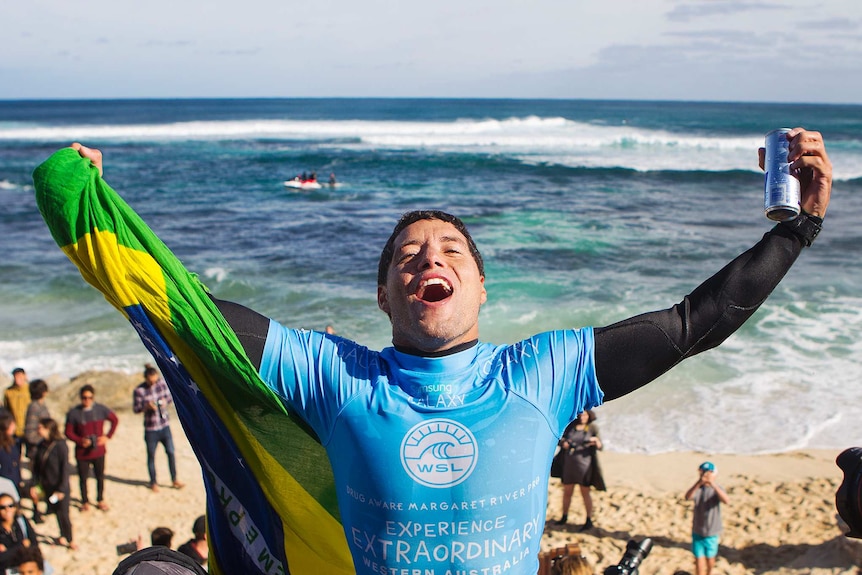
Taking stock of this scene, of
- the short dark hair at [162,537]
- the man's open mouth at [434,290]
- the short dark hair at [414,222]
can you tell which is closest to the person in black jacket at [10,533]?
the short dark hair at [162,537]

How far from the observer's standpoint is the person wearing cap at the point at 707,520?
6.62 m

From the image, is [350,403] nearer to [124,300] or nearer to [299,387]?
[299,387]

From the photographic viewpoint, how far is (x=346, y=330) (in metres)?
14.4

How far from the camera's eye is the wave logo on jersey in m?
1.87

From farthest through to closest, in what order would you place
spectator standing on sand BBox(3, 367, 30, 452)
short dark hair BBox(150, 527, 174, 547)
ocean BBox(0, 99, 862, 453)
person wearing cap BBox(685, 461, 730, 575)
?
1. ocean BBox(0, 99, 862, 453)
2. spectator standing on sand BBox(3, 367, 30, 452)
3. person wearing cap BBox(685, 461, 730, 575)
4. short dark hair BBox(150, 527, 174, 547)

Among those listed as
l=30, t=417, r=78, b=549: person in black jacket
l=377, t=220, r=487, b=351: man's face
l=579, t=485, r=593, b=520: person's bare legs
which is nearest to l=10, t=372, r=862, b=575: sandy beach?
l=579, t=485, r=593, b=520: person's bare legs

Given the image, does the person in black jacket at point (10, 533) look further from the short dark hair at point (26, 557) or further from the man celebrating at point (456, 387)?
the man celebrating at point (456, 387)

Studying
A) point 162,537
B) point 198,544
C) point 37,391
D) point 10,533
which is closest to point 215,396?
point 198,544

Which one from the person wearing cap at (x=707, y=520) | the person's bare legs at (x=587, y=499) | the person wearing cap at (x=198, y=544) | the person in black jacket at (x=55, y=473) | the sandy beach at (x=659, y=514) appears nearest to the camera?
the person wearing cap at (x=198, y=544)

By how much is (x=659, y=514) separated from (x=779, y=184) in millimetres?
6573

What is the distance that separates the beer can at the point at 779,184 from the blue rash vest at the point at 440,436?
0.66 meters

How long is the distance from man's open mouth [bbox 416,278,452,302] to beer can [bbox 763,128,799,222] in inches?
36.8

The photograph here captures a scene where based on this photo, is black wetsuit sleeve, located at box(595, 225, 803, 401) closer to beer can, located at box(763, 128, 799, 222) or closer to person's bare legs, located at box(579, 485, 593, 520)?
beer can, located at box(763, 128, 799, 222)

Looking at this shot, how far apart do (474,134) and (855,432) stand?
5145 cm
